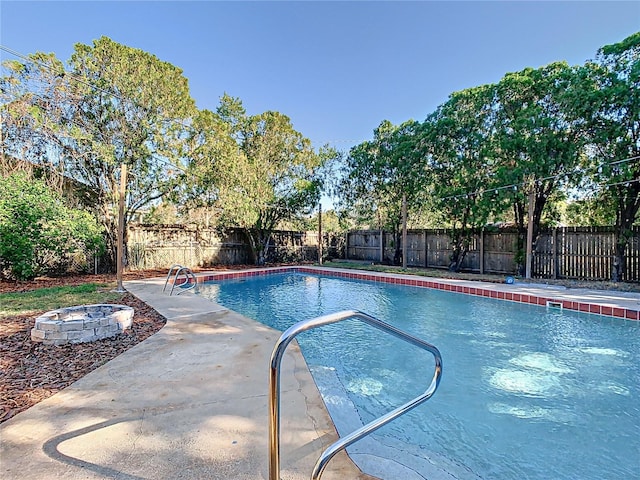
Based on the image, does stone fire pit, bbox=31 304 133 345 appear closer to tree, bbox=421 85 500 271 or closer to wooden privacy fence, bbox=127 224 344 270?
wooden privacy fence, bbox=127 224 344 270

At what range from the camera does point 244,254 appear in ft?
45.5

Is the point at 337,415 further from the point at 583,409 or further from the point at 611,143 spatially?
the point at 611,143

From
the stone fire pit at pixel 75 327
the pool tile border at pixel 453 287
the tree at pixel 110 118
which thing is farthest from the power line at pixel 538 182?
the tree at pixel 110 118

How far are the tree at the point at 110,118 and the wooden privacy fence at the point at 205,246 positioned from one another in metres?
0.97

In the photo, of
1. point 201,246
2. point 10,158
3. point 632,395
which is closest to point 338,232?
point 201,246

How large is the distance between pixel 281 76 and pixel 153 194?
5849 mm

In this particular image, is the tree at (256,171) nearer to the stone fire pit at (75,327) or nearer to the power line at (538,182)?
the power line at (538,182)

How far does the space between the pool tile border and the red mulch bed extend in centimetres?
558

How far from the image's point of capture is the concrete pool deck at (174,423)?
5.25 ft

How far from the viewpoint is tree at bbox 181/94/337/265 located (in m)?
10.7

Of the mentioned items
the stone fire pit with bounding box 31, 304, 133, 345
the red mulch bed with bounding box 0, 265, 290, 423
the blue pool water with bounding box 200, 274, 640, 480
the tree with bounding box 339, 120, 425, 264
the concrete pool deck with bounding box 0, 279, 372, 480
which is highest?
the tree with bounding box 339, 120, 425, 264

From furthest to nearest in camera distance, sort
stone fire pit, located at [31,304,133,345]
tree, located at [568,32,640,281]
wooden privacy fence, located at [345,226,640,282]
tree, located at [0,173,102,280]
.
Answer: wooden privacy fence, located at [345,226,640,282]
tree, located at [568,32,640,281]
tree, located at [0,173,102,280]
stone fire pit, located at [31,304,133,345]

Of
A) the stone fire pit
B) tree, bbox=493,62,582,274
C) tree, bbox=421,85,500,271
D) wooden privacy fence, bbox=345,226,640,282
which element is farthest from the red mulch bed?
wooden privacy fence, bbox=345,226,640,282

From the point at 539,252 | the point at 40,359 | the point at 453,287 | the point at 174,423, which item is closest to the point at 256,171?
the point at 453,287
